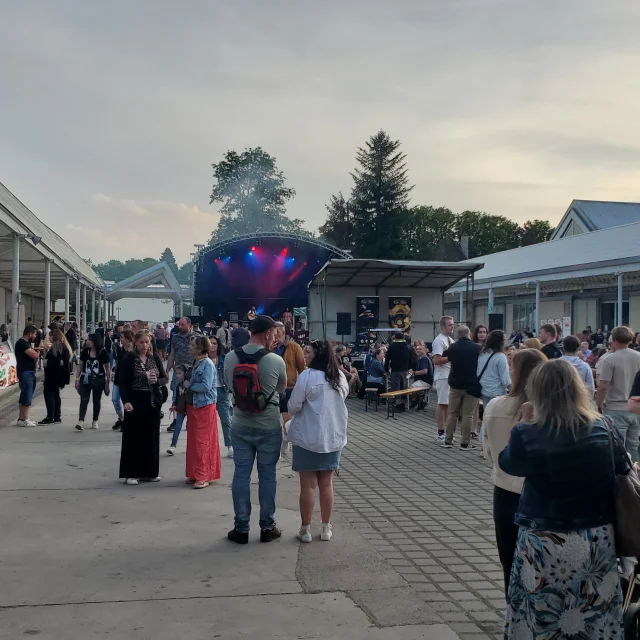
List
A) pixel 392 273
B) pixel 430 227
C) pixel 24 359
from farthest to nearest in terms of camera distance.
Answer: pixel 430 227 → pixel 392 273 → pixel 24 359

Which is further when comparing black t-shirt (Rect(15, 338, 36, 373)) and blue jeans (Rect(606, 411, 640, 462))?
black t-shirt (Rect(15, 338, 36, 373))

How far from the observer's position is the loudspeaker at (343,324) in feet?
74.3

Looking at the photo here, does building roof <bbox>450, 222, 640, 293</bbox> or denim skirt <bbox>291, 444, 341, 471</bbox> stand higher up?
building roof <bbox>450, 222, 640, 293</bbox>

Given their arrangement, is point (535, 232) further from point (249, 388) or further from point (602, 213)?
point (249, 388)

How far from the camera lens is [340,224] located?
77688 mm

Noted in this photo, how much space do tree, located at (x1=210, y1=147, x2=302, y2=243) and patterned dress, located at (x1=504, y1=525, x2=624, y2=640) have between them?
68.6 meters

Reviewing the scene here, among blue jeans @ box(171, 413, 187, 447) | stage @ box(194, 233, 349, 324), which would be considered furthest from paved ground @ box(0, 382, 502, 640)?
stage @ box(194, 233, 349, 324)

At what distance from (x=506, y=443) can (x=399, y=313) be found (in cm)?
1933

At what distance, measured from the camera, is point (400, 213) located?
72.2m

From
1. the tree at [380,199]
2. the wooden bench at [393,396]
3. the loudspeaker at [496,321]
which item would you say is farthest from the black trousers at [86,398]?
the tree at [380,199]

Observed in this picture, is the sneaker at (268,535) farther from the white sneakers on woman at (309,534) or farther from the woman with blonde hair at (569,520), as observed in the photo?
the woman with blonde hair at (569,520)

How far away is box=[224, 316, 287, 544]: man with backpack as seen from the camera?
623 cm

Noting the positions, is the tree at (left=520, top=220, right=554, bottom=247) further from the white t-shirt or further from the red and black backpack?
the red and black backpack

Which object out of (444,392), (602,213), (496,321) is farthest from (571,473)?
(602,213)
